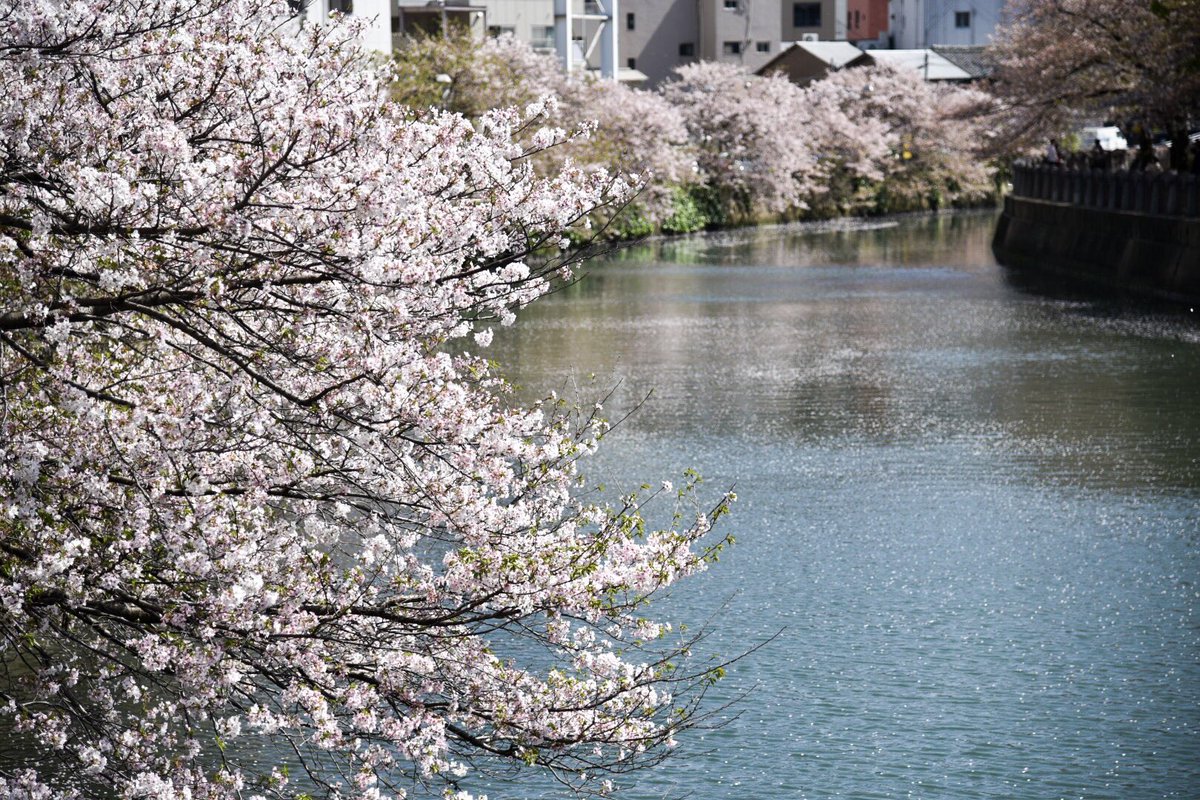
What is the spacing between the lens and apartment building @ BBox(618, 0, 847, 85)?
9800 cm

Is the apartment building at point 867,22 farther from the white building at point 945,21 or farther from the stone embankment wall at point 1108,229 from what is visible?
the stone embankment wall at point 1108,229

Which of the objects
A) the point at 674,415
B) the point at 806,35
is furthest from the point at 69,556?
the point at 806,35

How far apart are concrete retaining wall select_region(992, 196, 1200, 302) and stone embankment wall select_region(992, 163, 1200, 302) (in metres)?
0.02

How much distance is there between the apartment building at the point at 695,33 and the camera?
322 ft

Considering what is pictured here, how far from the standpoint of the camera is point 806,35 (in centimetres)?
10625

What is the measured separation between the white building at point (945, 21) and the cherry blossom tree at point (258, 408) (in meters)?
104

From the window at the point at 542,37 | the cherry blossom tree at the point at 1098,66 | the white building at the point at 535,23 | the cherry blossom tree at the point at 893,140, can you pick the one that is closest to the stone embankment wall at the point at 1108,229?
the cherry blossom tree at the point at 1098,66

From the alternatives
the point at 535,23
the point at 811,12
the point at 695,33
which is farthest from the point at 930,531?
the point at 811,12

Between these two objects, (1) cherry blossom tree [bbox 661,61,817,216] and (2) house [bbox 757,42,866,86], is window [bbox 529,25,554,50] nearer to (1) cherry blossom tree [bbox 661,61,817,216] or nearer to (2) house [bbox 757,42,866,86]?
(1) cherry blossom tree [bbox 661,61,817,216]

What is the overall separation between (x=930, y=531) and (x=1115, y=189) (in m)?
29.3

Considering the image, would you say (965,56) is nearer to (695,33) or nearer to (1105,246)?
(695,33)

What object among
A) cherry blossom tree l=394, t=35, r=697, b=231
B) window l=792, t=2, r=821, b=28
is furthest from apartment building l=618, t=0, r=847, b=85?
cherry blossom tree l=394, t=35, r=697, b=231

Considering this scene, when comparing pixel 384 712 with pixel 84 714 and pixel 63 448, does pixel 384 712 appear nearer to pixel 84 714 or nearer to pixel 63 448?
pixel 84 714

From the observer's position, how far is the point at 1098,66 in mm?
45750
